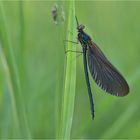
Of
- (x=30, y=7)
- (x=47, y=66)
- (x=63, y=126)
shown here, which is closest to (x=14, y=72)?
(x=63, y=126)

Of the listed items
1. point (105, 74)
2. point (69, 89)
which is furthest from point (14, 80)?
point (105, 74)

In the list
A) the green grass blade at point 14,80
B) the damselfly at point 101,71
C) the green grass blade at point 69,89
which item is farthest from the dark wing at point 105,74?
the green grass blade at point 14,80

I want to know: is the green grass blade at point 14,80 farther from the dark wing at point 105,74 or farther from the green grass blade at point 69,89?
the dark wing at point 105,74

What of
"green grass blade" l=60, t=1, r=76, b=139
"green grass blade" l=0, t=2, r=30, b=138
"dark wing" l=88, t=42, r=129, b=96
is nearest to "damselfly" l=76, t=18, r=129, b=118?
"dark wing" l=88, t=42, r=129, b=96

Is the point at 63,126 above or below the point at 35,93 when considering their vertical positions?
above

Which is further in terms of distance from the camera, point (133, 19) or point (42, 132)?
point (133, 19)

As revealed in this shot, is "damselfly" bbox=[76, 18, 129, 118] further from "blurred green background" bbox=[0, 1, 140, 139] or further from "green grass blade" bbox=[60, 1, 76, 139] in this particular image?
"green grass blade" bbox=[60, 1, 76, 139]

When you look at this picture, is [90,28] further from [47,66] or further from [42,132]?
[42,132]
